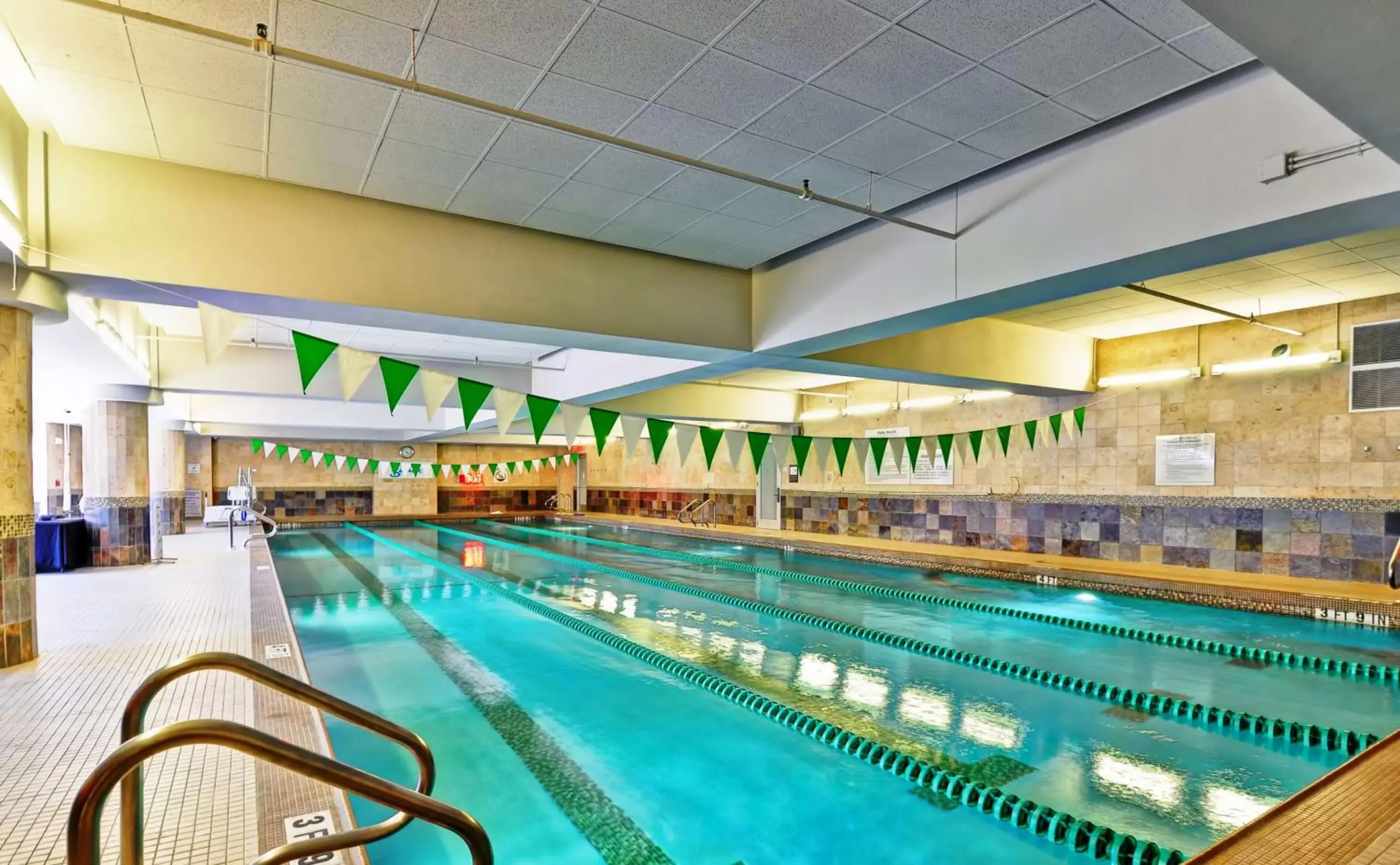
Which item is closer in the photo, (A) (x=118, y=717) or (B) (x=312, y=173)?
(A) (x=118, y=717)

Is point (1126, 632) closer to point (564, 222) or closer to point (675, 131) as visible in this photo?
point (675, 131)

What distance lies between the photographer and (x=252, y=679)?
167 centimetres

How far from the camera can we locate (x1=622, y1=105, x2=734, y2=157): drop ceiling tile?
12.3ft

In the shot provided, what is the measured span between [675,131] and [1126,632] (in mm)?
6136

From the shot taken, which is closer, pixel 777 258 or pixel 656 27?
pixel 656 27

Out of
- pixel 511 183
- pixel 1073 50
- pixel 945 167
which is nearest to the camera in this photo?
pixel 1073 50

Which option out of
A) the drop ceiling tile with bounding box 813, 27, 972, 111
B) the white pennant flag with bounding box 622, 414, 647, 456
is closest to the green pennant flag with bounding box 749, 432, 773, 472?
the white pennant flag with bounding box 622, 414, 647, 456

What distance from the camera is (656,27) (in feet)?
10.0

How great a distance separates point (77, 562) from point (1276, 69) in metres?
12.3

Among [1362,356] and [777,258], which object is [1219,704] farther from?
[1362,356]

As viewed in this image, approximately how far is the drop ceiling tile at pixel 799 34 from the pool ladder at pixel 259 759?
292 cm

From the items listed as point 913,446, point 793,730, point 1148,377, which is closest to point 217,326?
point 793,730

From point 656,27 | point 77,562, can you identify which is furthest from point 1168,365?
point 77,562

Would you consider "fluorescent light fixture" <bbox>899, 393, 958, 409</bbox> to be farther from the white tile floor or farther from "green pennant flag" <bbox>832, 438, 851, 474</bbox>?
the white tile floor
